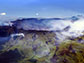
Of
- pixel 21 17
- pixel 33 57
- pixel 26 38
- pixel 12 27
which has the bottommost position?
pixel 33 57

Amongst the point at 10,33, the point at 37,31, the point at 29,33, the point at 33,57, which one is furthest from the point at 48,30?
the point at 10,33

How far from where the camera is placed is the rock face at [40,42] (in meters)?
6.89

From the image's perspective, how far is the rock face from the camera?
271 inches

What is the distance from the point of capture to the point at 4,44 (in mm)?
8219

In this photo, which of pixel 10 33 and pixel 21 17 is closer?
pixel 10 33

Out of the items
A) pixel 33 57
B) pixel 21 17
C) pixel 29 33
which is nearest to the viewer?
pixel 33 57

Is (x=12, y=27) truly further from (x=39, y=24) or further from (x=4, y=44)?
(x=39, y=24)

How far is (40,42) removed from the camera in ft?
26.2

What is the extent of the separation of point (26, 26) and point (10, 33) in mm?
1101

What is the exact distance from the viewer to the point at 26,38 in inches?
320

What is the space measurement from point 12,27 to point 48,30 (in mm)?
2314

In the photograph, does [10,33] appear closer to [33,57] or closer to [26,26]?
[26,26]

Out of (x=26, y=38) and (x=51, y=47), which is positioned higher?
(x=26, y=38)

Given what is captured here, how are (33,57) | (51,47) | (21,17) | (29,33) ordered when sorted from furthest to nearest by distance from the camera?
(21,17)
(29,33)
(51,47)
(33,57)
